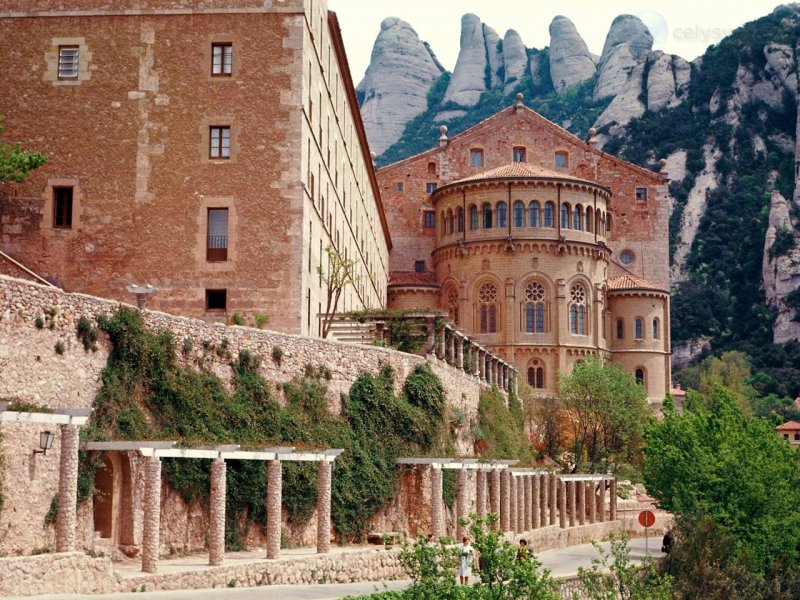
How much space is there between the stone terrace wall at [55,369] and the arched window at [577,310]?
43892 mm

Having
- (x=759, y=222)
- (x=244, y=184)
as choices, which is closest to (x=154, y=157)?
(x=244, y=184)

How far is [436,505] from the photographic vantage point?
112 ft

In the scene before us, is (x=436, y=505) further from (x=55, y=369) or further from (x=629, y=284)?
(x=629, y=284)

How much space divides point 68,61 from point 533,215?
4034 centimetres

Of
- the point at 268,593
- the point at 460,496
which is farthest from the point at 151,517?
the point at 460,496

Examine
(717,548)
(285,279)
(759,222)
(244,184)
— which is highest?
(759,222)

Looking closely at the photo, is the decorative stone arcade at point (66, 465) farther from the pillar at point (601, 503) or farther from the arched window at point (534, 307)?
the arched window at point (534, 307)

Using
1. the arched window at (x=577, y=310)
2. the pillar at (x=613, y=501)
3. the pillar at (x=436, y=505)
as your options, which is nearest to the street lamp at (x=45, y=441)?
the pillar at (x=436, y=505)

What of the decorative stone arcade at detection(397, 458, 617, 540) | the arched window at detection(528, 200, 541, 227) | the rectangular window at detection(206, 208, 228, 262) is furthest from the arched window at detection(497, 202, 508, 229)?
the rectangular window at detection(206, 208, 228, 262)

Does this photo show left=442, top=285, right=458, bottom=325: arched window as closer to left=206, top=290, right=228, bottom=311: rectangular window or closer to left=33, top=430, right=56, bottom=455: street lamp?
left=206, top=290, right=228, bottom=311: rectangular window

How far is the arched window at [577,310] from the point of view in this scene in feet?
247

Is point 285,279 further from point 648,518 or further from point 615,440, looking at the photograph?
point 615,440

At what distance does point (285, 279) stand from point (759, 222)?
11841 centimetres

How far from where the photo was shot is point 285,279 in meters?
37.9
